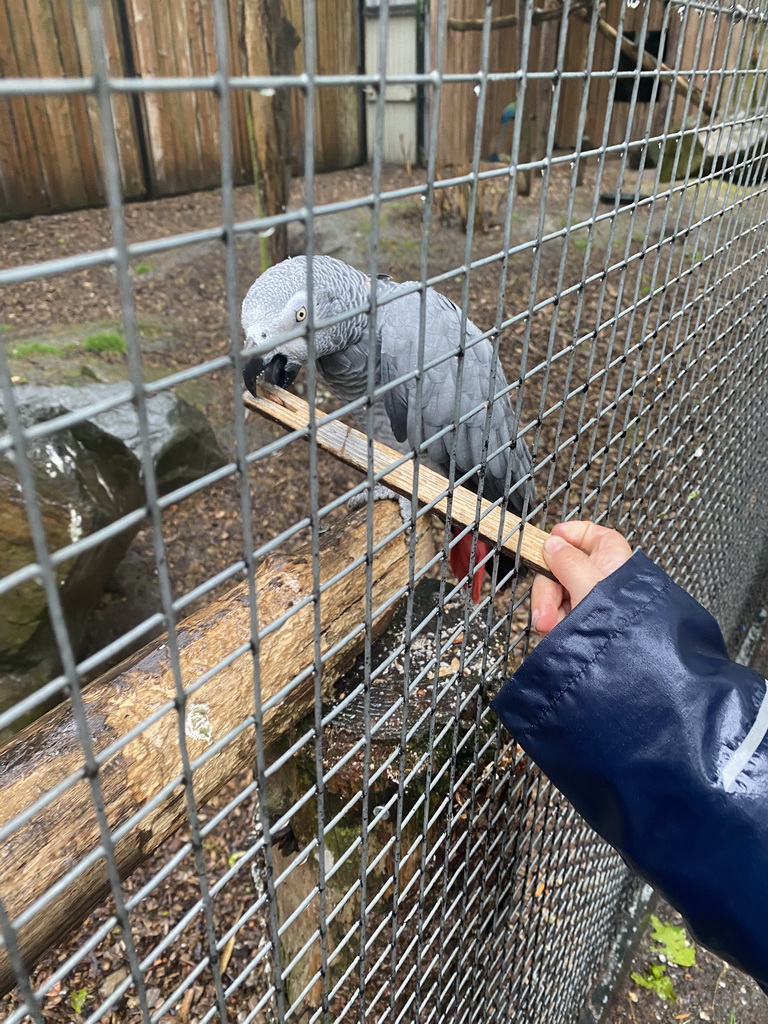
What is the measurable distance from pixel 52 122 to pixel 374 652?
366 cm

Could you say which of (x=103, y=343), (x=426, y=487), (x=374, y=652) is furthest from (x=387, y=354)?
(x=103, y=343)

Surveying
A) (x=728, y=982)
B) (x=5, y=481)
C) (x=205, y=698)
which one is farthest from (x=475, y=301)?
(x=205, y=698)

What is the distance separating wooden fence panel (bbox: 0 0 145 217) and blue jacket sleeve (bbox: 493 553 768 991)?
3736 mm

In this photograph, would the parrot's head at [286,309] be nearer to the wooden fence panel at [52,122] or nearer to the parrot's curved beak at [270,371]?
the parrot's curved beak at [270,371]

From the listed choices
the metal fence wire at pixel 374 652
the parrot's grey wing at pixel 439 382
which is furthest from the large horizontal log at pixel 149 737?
the parrot's grey wing at pixel 439 382

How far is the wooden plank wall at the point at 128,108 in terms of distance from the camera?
3.32 meters

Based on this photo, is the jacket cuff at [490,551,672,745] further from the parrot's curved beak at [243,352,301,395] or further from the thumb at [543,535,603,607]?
the parrot's curved beak at [243,352,301,395]

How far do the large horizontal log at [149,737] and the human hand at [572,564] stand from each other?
0.17m

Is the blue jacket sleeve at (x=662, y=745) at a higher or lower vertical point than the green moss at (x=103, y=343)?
higher

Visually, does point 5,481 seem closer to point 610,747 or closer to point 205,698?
point 205,698

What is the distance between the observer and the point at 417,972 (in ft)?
2.13

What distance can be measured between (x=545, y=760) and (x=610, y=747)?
57 mm

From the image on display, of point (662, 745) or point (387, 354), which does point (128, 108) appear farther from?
point (662, 745)

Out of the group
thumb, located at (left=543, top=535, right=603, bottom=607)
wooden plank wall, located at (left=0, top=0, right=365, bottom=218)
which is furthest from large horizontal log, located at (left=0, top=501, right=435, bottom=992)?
wooden plank wall, located at (left=0, top=0, right=365, bottom=218)
